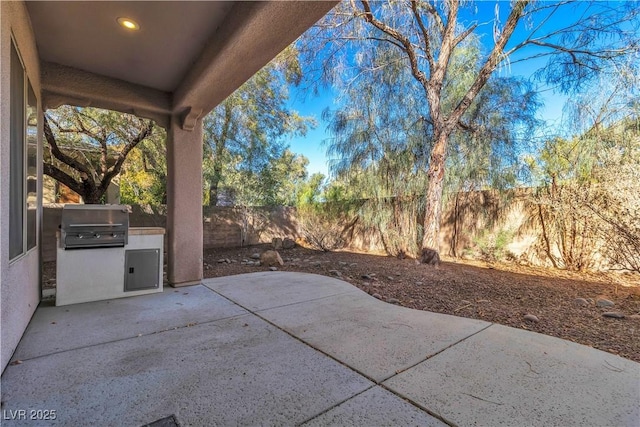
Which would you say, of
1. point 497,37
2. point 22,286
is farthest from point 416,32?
point 22,286

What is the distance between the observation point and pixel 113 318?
9.61ft

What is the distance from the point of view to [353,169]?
22.9 feet

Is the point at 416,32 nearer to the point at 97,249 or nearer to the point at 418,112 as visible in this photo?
the point at 418,112

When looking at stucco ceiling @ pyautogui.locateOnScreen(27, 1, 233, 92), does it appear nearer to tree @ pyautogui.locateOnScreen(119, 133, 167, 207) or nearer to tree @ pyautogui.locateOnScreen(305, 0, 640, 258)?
tree @ pyautogui.locateOnScreen(305, 0, 640, 258)

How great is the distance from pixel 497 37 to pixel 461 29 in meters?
0.90

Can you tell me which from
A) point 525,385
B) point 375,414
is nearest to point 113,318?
point 375,414

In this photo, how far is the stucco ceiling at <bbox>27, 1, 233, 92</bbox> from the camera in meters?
2.48

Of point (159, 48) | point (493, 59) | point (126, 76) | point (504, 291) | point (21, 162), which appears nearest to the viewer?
point (21, 162)

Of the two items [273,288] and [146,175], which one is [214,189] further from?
[273,288]

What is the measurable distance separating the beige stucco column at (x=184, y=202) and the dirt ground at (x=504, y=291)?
3.49 feet

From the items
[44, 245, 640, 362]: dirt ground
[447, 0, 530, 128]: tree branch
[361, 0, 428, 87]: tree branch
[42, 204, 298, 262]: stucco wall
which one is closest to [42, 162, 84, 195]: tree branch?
[42, 204, 298, 262]: stucco wall

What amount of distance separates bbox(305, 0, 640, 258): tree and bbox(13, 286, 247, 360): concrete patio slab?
15.1 ft

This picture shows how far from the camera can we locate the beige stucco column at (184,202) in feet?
13.8

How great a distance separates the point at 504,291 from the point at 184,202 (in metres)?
4.99
